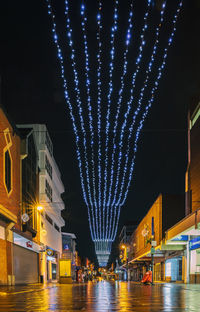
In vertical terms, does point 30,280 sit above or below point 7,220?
below

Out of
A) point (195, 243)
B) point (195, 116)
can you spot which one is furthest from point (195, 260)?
point (195, 116)

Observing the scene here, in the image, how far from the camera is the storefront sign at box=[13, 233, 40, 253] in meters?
33.8

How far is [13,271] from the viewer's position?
105ft

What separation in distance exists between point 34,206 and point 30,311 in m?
34.6

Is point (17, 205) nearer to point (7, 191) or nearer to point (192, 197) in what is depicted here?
point (7, 191)

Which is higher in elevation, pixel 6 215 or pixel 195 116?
pixel 195 116

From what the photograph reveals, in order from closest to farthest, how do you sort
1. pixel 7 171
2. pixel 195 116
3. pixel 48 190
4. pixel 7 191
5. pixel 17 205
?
pixel 7 191
pixel 7 171
pixel 17 205
pixel 195 116
pixel 48 190

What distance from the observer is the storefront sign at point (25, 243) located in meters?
33.8

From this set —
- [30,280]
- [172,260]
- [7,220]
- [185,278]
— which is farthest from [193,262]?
[7,220]

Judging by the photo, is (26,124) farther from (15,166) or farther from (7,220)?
(7,220)

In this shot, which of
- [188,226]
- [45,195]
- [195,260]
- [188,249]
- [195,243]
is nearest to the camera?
Result: [188,226]

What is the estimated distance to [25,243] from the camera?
124 ft

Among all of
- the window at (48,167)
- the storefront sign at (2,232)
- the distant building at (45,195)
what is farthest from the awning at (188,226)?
the window at (48,167)

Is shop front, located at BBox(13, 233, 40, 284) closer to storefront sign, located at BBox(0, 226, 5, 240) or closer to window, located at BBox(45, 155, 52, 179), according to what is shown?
storefront sign, located at BBox(0, 226, 5, 240)
